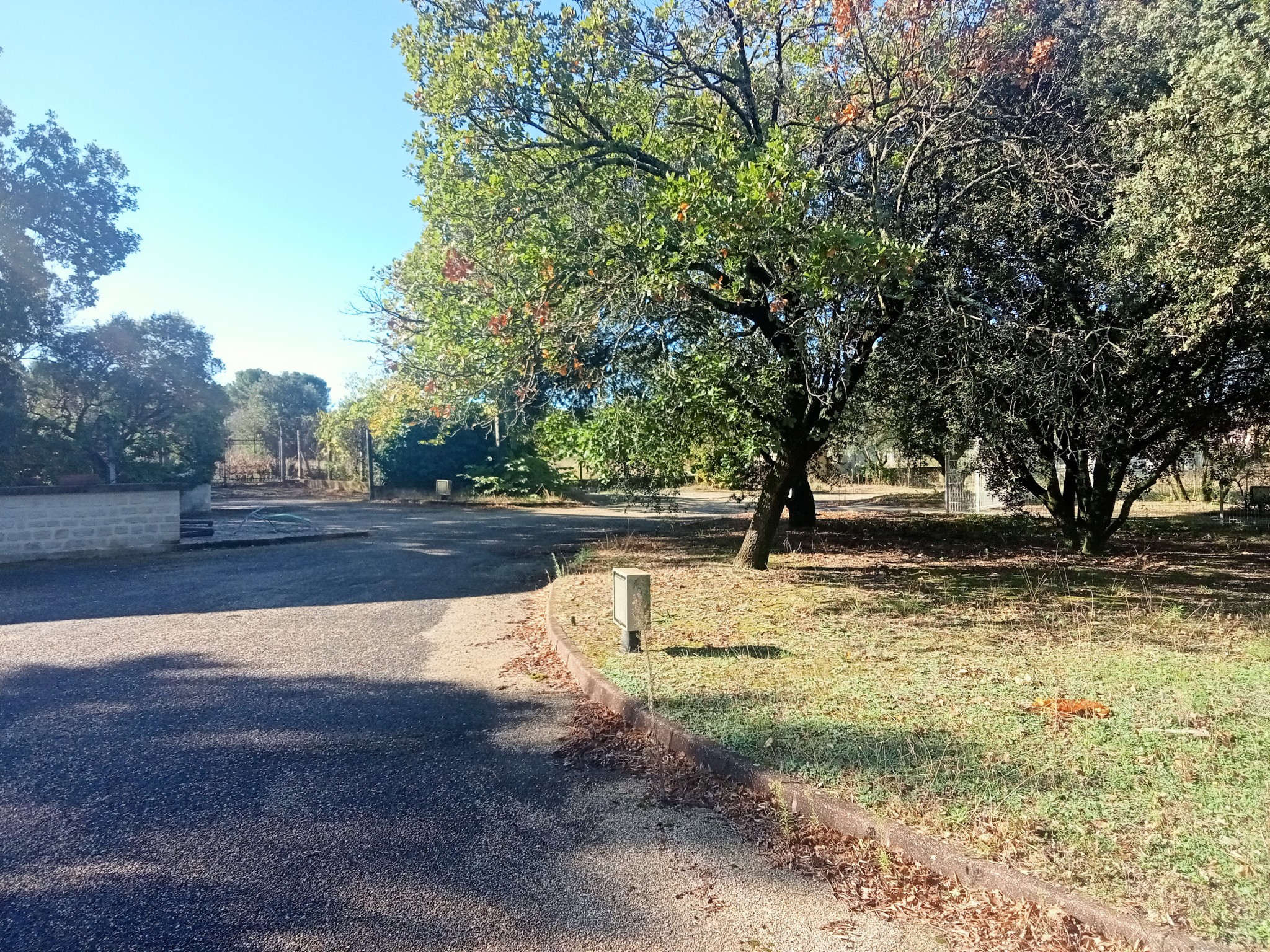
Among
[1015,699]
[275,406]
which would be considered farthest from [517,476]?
[275,406]

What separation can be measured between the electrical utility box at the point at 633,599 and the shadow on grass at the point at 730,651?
418mm

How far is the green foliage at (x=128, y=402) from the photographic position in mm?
22500

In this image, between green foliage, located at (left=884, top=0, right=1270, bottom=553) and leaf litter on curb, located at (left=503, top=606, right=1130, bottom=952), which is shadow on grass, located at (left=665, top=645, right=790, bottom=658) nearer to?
leaf litter on curb, located at (left=503, top=606, right=1130, bottom=952)

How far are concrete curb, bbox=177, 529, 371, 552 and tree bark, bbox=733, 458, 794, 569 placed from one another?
892cm

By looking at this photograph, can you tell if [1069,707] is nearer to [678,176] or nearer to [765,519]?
[678,176]

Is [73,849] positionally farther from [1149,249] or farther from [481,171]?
[1149,249]

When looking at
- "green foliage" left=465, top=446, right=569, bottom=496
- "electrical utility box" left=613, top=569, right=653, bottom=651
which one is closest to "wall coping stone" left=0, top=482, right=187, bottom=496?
"electrical utility box" left=613, top=569, right=653, bottom=651

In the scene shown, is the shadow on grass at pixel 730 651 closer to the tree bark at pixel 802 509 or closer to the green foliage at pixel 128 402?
Answer: the tree bark at pixel 802 509

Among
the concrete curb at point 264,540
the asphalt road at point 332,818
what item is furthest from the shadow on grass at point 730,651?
the concrete curb at point 264,540

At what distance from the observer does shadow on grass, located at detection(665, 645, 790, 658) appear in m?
6.27

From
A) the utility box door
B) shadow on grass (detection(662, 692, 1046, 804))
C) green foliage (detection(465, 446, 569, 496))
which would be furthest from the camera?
green foliage (detection(465, 446, 569, 496))

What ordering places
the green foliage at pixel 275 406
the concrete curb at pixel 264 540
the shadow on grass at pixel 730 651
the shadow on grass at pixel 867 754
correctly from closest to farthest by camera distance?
the shadow on grass at pixel 867 754 < the shadow on grass at pixel 730 651 < the concrete curb at pixel 264 540 < the green foliage at pixel 275 406

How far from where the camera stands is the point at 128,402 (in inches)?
993

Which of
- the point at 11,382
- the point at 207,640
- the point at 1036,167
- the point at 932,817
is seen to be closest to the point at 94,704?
the point at 207,640
